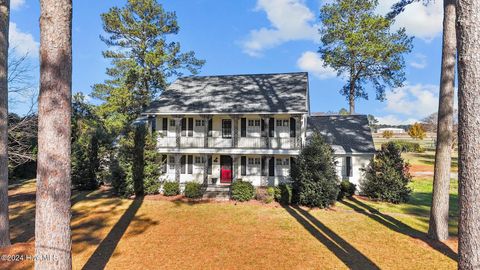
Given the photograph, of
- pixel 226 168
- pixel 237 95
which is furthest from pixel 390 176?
pixel 237 95

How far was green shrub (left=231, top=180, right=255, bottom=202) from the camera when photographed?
17.0m

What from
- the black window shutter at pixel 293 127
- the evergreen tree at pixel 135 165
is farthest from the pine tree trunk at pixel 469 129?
the evergreen tree at pixel 135 165

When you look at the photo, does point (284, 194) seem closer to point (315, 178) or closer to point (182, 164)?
point (315, 178)

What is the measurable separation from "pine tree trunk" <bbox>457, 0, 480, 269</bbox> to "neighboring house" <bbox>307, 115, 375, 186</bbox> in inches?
583

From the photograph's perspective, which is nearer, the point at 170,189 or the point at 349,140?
the point at 170,189

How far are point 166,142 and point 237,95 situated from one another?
633 centimetres

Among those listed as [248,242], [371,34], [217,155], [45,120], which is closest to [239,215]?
[248,242]

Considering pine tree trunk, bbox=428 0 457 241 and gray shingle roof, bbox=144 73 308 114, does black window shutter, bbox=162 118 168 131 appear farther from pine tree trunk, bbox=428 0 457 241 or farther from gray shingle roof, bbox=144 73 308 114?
pine tree trunk, bbox=428 0 457 241

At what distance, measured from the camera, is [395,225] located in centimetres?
1266

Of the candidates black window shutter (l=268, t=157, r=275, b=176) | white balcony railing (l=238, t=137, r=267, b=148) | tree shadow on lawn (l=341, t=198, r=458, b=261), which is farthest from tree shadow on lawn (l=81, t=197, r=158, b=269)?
tree shadow on lawn (l=341, t=198, r=458, b=261)

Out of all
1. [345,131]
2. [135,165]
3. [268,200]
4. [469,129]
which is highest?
[345,131]

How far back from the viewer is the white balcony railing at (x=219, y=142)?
785 inches

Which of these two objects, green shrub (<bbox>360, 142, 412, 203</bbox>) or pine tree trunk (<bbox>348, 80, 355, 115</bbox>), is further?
pine tree trunk (<bbox>348, 80, 355, 115</bbox>)

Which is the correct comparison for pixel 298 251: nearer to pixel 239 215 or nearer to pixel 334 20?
pixel 239 215
